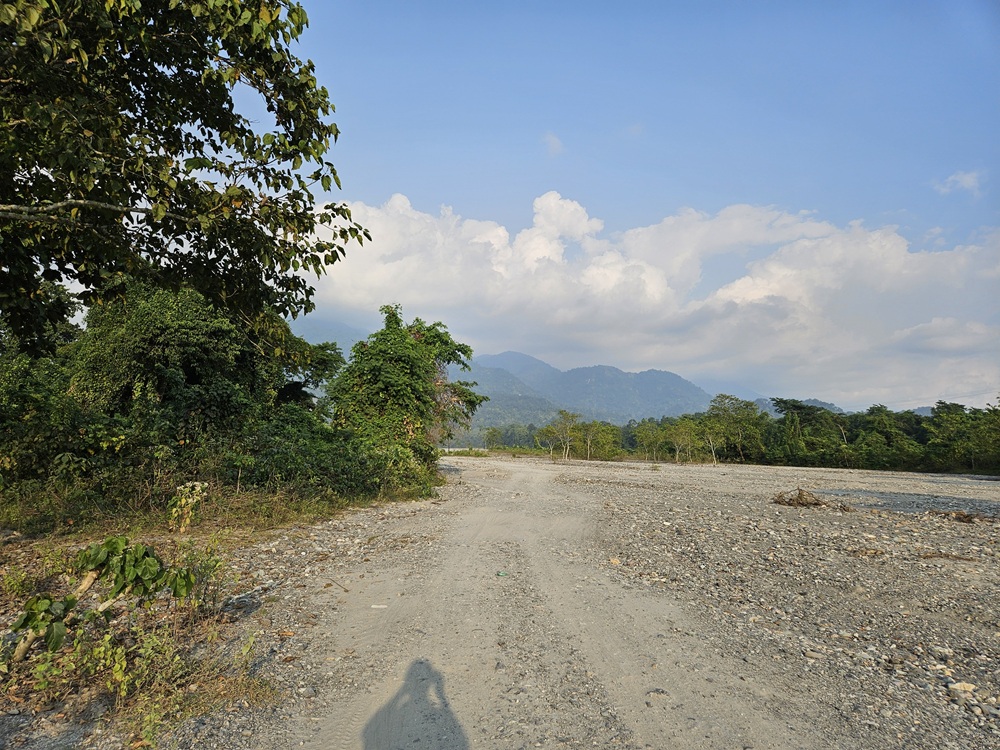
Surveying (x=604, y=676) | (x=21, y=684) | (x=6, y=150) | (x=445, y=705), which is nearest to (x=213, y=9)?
(x=6, y=150)

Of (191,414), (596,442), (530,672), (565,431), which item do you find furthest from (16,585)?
(596,442)

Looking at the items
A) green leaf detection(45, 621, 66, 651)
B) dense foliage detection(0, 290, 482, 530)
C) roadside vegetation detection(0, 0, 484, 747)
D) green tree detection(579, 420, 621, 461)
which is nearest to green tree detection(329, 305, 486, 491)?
dense foliage detection(0, 290, 482, 530)

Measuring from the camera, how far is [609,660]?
5223 mm

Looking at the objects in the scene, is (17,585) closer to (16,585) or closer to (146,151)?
(16,585)

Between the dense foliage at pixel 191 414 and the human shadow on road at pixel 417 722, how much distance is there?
13.5ft

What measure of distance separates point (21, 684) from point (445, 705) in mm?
3511

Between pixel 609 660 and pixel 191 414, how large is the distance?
1556cm

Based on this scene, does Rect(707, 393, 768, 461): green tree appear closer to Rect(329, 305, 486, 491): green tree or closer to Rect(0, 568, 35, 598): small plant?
Rect(329, 305, 486, 491): green tree

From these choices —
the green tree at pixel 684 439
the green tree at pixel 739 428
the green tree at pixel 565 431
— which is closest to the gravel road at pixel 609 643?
the green tree at pixel 684 439

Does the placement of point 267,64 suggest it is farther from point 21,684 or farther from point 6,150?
point 21,684

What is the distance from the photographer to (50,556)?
22.2 ft

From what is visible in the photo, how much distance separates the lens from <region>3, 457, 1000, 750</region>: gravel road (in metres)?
3.95

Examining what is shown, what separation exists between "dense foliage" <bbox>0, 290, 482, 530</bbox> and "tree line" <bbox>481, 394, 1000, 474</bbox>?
56.9 m

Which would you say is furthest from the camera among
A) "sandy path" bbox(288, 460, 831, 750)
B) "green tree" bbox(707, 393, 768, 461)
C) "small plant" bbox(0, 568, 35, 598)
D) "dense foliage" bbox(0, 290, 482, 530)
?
"green tree" bbox(707, 393, 768, 461)
